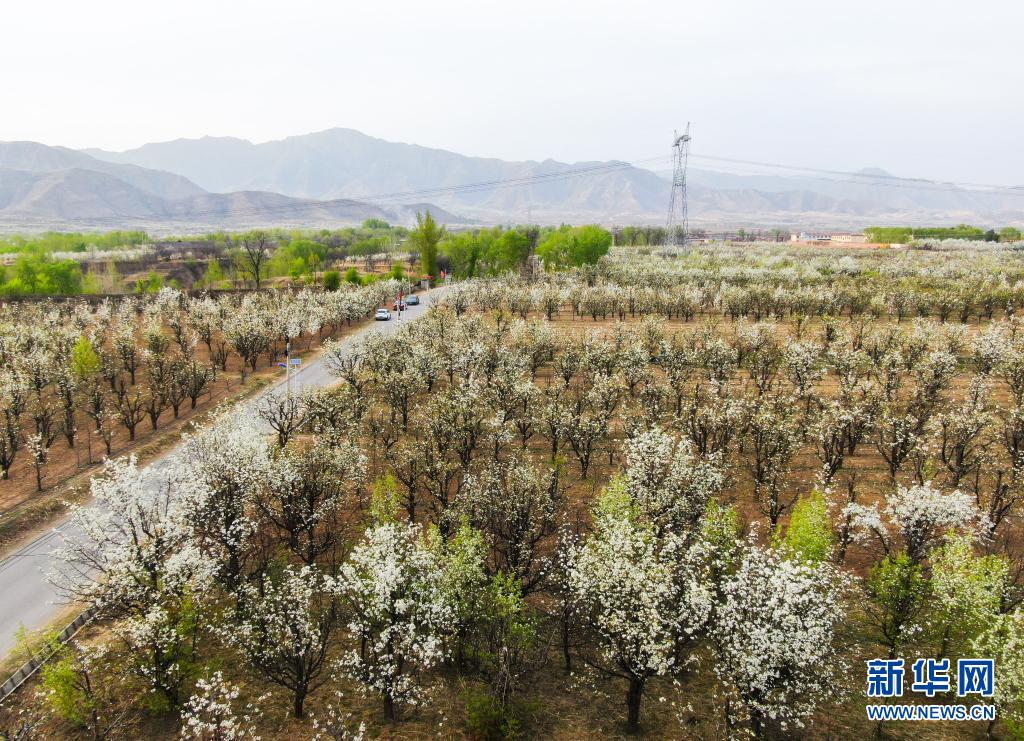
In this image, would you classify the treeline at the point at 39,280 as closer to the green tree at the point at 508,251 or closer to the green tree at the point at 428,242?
the green tree at the point at 428,242

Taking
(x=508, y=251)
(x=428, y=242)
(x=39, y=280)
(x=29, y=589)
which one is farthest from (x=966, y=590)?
(x=39, y=280)

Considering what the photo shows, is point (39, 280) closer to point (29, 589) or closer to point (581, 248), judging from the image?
point (29, 589)

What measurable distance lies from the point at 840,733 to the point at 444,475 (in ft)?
75.2

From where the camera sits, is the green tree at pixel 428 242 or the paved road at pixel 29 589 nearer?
the paved road at pixel 29 589

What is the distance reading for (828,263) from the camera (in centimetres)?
13788

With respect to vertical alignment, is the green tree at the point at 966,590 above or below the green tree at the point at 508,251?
below

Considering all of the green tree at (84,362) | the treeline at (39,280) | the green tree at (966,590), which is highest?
the treeline at (39,280)

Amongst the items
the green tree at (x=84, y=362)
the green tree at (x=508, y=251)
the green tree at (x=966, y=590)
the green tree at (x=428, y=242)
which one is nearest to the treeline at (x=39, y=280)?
the green tree at (x=84, y=362)

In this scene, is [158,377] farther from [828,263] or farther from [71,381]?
[828,263]

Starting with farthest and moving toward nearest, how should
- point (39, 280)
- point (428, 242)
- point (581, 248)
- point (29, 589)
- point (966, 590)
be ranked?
point (581, 248) < point (428, 242) < point (39, 280) < point (29, 589) < point (966, 590)

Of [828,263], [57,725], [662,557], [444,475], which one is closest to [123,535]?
[57,725]

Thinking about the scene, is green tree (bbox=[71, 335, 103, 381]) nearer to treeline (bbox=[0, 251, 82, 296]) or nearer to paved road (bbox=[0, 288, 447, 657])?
paved road (bbox=[0, 288, 447, 657])

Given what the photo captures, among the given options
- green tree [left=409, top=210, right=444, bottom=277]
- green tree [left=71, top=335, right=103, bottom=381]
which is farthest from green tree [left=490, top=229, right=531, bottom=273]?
green tree [left=71, top=335, right=103, bottom=381]

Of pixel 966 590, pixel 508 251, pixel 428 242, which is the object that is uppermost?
pixel 428 242
